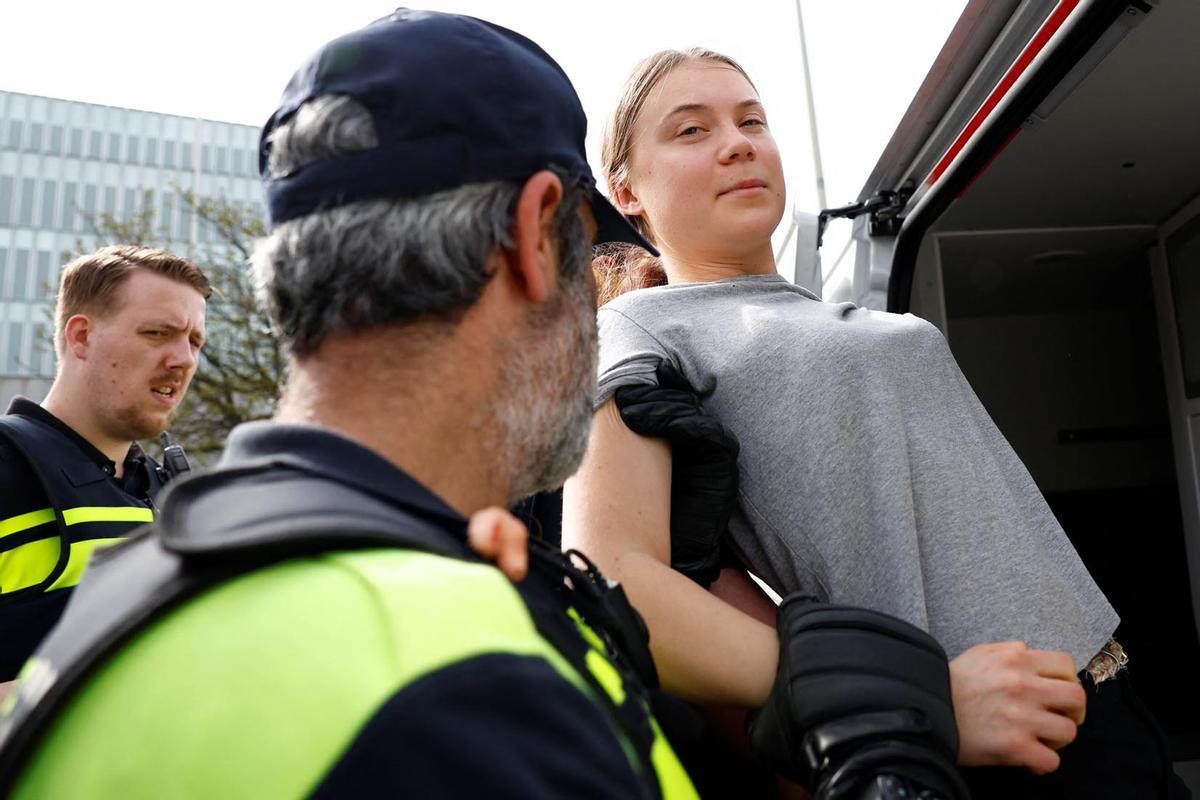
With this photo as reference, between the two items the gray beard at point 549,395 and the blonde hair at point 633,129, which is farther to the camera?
the blonde hair at point 633,129

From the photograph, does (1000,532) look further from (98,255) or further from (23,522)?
(98,255)

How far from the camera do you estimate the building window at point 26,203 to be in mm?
40844

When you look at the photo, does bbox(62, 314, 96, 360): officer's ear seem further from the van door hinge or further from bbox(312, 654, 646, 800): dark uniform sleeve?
bbox(312, 654, 646, 800): dark uniform sleeve

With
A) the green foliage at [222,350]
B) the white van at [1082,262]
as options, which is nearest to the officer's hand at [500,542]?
the white van at [1082,262]

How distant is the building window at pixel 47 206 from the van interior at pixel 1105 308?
4571 cm

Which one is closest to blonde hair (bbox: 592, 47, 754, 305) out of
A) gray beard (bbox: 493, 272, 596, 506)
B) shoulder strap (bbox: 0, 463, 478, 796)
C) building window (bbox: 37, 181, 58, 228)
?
gray beard (bbox: 493, 272, 596, 506)

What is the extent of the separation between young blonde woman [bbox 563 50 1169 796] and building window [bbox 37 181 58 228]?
1862 inches

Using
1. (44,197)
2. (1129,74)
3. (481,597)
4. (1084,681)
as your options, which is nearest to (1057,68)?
(1129,74)

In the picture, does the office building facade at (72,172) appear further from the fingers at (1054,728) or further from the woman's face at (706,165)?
the fingers at (1054,728)

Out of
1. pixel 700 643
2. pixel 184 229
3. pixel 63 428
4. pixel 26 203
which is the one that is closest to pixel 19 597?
pixel 63 428

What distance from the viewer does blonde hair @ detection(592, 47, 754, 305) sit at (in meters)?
1.71

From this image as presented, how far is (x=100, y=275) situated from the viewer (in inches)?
124

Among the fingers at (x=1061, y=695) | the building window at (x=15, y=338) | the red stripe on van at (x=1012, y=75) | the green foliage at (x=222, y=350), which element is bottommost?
the fingers at (x=1061, y=695)

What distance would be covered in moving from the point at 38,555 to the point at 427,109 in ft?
7.43
